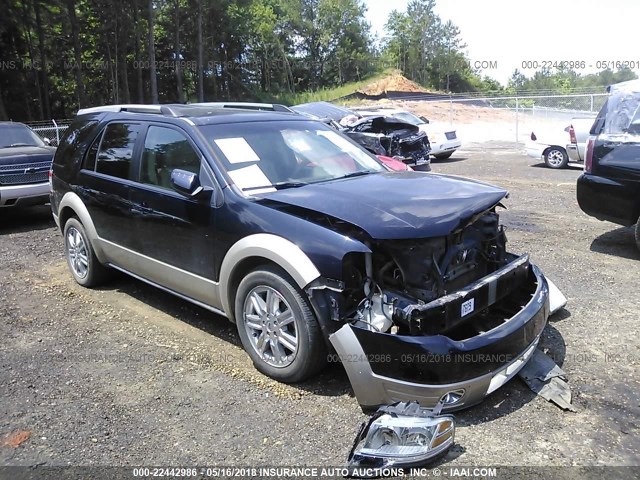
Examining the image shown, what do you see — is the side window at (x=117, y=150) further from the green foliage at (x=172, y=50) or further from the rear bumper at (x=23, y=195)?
the green foliage at (x=172, y=50)

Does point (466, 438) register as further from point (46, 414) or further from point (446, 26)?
point (446, 26)

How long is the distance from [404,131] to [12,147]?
8.89 meters

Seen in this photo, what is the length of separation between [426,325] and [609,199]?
4.19 meters

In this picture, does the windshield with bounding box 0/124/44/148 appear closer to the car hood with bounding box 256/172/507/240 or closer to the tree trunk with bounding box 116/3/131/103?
the car hood with bounding box 256/172/507/240

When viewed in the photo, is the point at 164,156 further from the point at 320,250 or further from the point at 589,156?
the point at 589,156

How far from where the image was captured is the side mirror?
4.08 metres

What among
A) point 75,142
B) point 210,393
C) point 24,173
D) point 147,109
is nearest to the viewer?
point 210,393

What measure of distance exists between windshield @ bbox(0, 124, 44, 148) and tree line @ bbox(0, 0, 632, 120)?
16.9 meters

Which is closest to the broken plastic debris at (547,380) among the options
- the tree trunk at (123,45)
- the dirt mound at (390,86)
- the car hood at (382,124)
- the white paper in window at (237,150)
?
the white paper in window at (237,150)

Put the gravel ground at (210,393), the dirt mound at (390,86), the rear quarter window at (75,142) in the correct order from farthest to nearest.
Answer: the dirt mound at (390,86), the rear quarter window at (75,142), the gravel ground at (210,393)

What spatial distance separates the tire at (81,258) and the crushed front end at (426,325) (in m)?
3.32

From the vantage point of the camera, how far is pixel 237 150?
430cm

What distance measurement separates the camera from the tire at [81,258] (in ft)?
18.7

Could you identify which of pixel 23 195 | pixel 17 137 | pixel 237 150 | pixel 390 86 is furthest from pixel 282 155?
pixel 390 86
